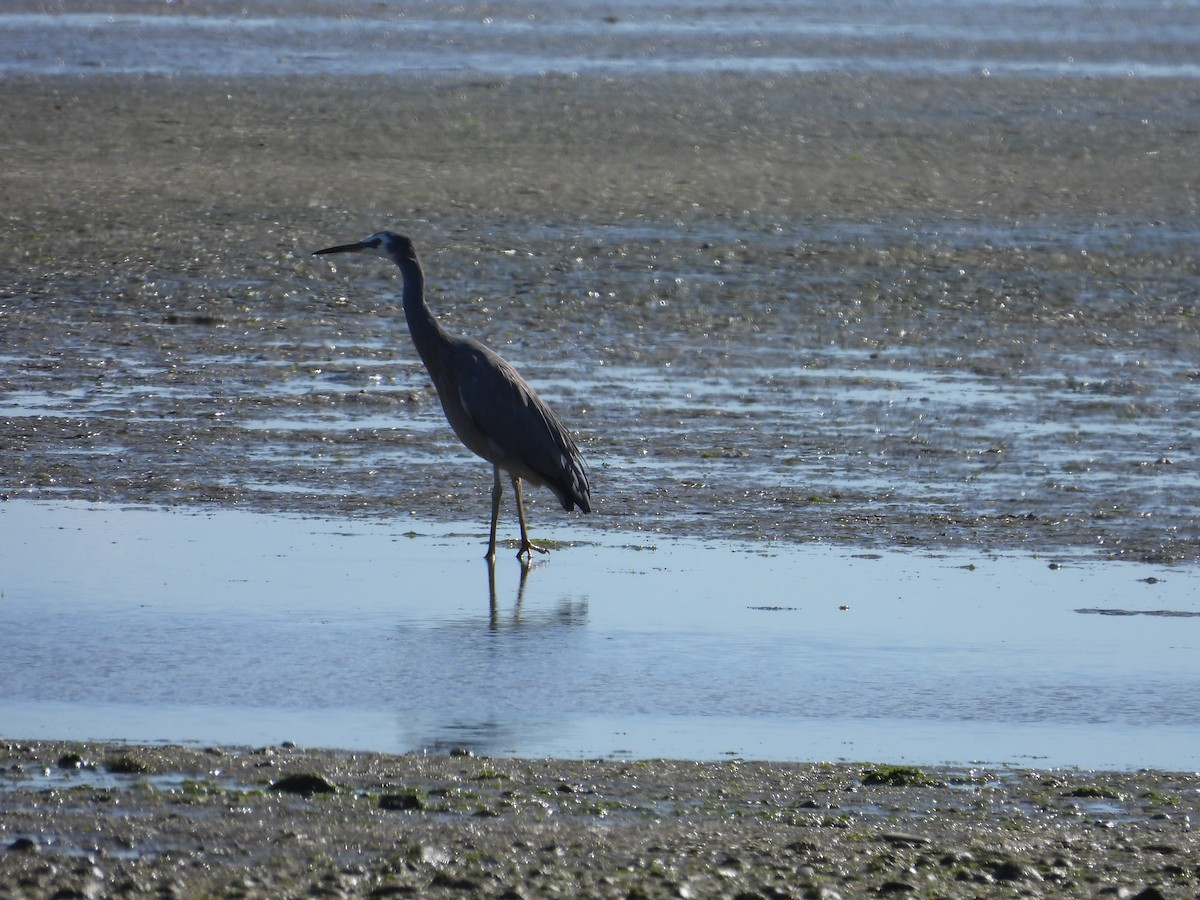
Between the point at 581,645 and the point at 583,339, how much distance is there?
5.99 meters

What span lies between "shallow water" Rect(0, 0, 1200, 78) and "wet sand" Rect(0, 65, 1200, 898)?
169cm

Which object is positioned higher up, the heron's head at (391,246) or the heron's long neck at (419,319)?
the heron's head at (391,246)

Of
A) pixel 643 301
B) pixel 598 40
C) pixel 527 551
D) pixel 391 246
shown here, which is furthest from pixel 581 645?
pixel 598 40

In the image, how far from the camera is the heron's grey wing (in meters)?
9.17

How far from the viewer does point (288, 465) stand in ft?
32.9

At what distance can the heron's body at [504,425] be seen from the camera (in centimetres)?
917

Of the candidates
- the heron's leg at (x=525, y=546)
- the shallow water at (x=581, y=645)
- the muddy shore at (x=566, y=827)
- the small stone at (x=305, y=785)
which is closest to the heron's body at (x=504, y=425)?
the heron's leg at (x=525, y=546)

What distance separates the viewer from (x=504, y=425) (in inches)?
367

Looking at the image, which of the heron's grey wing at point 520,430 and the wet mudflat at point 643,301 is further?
the wet mudflat at point 643,301

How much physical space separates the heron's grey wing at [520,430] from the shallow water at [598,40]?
616 inches

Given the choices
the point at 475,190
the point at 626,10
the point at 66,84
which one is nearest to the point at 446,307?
the point at 475,190

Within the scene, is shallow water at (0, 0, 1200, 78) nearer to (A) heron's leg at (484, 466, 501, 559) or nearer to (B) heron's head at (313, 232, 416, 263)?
(B) heron's head at (313, 232, 416, 263)

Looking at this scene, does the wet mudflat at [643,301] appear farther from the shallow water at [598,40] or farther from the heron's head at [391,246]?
the shallow water at [598,40]

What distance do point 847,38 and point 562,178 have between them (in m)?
13.7
